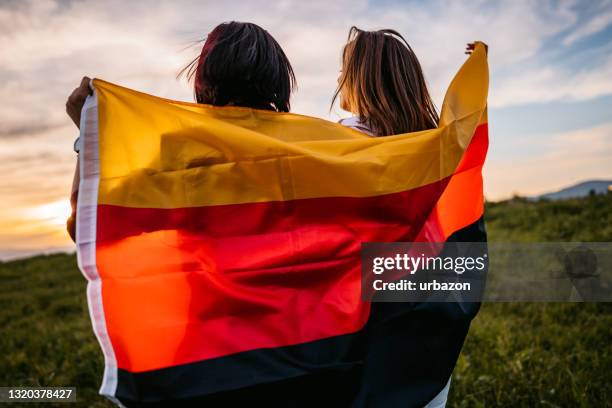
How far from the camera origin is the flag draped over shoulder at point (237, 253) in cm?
175

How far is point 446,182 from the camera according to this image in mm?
2119

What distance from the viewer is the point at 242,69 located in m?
1.88

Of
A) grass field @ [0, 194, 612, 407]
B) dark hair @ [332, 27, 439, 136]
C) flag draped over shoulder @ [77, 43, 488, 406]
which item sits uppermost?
dark hair @ [332, 27, 439, 136]

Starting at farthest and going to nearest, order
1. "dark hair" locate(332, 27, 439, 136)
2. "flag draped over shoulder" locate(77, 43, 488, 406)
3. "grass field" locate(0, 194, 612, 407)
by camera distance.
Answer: "grass field" locate(0, 194, 612, 407) < "dark hair" locate(332, 27, 439, 136) < "flag draped over shoulder" locate(77, 43, 488, 406)

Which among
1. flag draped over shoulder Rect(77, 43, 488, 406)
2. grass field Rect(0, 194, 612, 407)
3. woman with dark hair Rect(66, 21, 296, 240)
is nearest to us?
flag draped over shoulder Rect(77, 43, 488, 406)

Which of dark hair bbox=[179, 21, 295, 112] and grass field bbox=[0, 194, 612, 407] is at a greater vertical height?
dark hair bbox=[179, 21, 295, 112]

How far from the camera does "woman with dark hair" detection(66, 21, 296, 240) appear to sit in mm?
1886

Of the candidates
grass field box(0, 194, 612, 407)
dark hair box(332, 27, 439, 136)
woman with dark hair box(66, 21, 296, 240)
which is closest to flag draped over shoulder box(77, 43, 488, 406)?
woman with dark hair box(66, 21, 296, 240)

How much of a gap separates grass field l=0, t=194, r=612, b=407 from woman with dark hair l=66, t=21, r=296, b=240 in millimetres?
3048

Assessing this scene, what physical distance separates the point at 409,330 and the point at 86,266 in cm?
134

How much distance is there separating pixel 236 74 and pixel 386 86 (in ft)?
2.38

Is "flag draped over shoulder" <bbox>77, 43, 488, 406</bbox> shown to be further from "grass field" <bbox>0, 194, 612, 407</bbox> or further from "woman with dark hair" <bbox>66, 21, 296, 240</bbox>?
"grass field" <bbox>0, 194, 612, 407</bbox>

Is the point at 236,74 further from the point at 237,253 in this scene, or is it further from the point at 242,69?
the point at 237,253

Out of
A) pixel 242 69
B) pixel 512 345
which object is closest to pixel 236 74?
pixel 242 69
